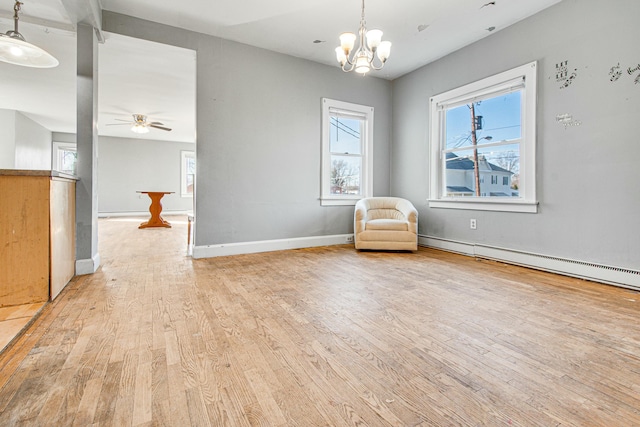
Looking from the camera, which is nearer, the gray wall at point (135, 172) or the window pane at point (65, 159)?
the window pane at point (65, 159)

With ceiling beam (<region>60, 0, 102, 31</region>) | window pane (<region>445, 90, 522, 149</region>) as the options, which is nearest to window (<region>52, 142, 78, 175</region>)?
ceiling beam (<region>60, 0, 102, 31</region>)

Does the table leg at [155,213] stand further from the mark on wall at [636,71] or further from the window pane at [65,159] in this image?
the mark on wall at [636,71]

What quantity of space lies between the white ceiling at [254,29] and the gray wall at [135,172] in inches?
166

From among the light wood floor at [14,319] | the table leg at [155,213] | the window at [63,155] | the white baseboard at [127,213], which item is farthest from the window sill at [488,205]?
the window at [63,155]

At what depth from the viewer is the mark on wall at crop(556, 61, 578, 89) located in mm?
3117

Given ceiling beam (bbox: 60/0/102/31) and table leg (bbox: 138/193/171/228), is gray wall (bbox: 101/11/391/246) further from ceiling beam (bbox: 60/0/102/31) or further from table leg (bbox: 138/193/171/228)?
table leg (bbox: 138/193/171/228)

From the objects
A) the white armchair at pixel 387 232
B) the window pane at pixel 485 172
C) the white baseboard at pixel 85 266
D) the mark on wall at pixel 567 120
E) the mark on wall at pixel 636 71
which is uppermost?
the mark on wall at pixel 636 71

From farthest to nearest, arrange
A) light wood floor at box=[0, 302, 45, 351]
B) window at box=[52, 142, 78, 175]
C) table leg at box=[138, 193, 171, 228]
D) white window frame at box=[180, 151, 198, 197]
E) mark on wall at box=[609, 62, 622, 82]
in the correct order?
white window frame at box=[180, 151, 198, 197] < window at box=[52, 142, 78, 175] < table leg at box=[138, 193, 171, 228] < mark on wall at box=[609, 62, 622, 82] < light wood floor at box=[0, 302, 45, 351]

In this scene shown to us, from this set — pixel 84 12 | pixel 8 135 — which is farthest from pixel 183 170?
pixel 84 12

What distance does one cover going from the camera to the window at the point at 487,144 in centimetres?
352

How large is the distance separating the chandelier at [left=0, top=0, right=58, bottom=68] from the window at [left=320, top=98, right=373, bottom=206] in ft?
10.7

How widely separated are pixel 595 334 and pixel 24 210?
384 cm

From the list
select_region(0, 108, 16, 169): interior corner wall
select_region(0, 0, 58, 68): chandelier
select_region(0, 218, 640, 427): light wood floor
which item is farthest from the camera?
select_region(0, 108, 16, 169): interior corner wall

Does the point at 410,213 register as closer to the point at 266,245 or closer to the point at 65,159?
the point at 266,245
